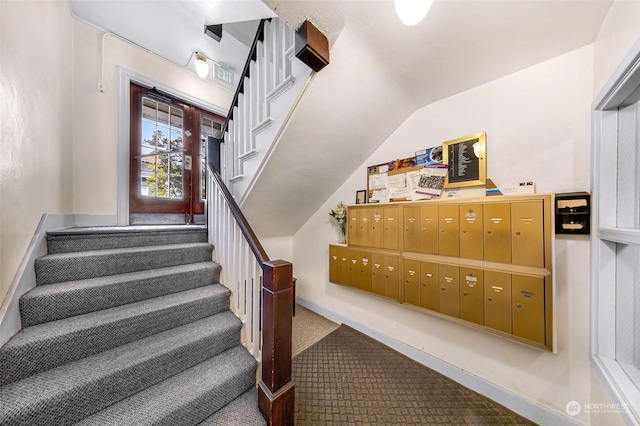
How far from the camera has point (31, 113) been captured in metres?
1.32

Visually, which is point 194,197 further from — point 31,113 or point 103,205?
point 31,113

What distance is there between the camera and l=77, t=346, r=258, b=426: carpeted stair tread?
38.8 inches

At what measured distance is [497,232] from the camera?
55.8 inches

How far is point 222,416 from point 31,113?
86.4 inches

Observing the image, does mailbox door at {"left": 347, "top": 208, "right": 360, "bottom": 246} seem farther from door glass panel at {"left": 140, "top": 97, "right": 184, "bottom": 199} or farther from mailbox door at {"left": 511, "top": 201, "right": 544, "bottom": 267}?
door glass panel at {"left": 140, "top": 97, "right": 184, "bottom": 199}

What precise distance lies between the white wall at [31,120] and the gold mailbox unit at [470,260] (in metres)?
2.37

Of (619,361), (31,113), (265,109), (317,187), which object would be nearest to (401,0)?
(265,109)

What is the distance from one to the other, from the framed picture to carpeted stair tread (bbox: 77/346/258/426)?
6.70 ft

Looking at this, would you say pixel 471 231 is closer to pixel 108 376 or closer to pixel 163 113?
pixel 108 376

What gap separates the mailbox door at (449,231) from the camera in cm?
159

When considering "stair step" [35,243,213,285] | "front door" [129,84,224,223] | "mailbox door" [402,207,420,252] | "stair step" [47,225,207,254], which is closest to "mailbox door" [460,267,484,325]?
"mailbox door" [402,207,420,252]

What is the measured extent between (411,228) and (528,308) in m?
0.87

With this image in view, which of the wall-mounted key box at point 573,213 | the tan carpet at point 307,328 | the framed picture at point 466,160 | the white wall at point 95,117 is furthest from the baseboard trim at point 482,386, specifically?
the white wall at point 95,117

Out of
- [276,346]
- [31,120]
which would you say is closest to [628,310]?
[276,346]
